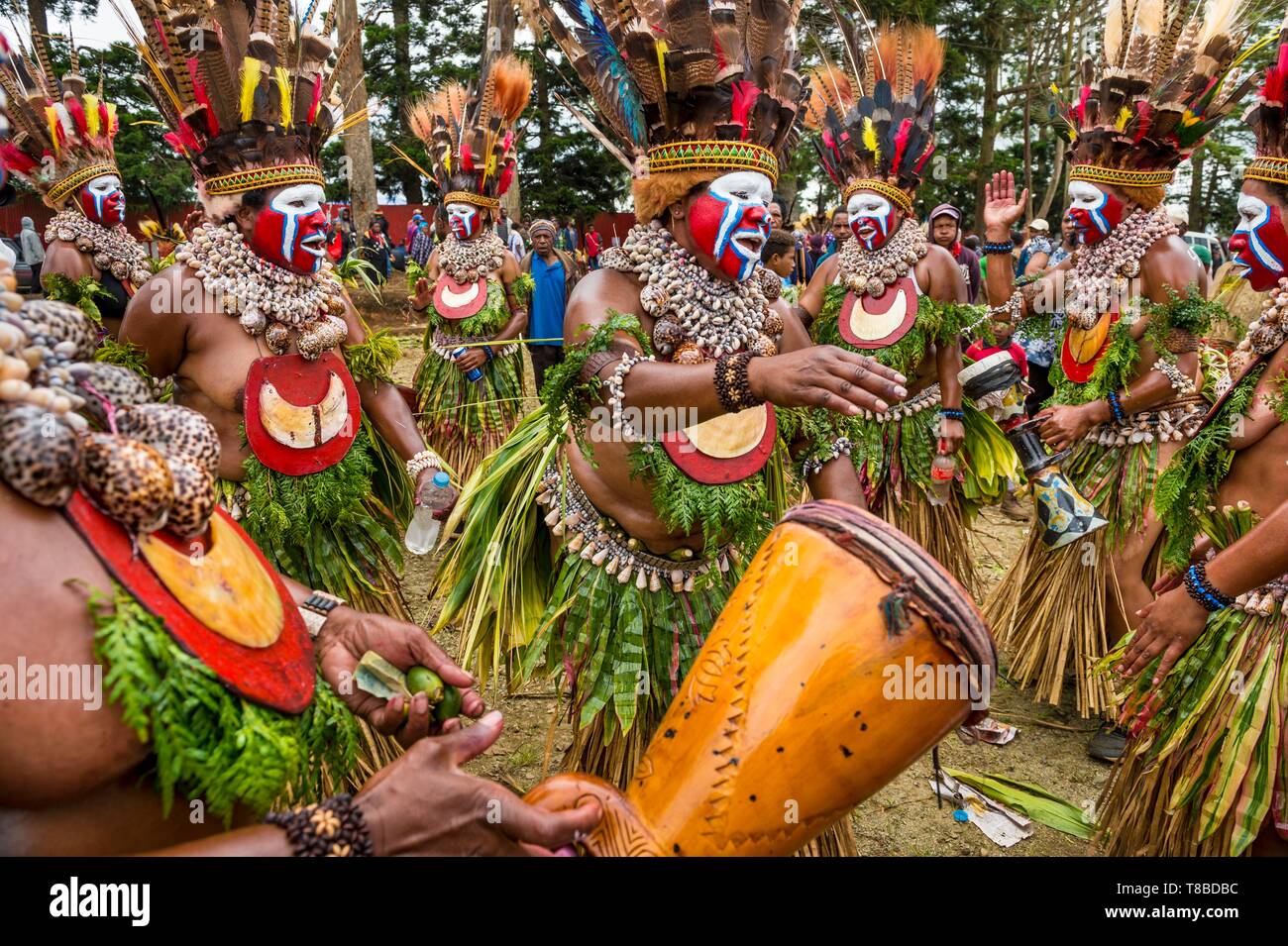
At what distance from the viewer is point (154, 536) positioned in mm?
1215

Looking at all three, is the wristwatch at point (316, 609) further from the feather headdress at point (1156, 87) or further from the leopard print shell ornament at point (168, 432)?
the feather headdress at point (1156, 87)

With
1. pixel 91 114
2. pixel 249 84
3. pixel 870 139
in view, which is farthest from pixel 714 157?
pixel 91 114

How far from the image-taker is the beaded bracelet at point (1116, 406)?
421 cm

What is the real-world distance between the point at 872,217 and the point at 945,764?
3068 millimetres

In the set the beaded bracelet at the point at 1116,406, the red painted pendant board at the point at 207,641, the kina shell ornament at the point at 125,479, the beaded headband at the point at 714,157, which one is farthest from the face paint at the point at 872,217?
the kina shell ornament at the point at 125,479

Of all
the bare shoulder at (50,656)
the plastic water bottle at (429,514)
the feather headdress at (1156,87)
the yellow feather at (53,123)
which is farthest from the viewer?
the yellow feather at (53,123)

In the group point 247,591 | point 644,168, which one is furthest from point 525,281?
point 247,591

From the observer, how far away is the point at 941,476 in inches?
191

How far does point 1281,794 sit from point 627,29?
2.86 m

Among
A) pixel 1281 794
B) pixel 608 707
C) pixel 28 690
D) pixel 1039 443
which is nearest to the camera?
pixel 28 690

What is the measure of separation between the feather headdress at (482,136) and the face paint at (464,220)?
0.07m

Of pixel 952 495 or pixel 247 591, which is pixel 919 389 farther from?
pixel 247 591

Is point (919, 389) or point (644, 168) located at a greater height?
point (644, 168)

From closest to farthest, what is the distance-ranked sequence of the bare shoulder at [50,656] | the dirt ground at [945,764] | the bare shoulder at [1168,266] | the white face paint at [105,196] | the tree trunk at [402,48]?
the bare shoulder at [50,656] < the dirt ground at [945,764] < the bare shoulder at [1168,266] < the white face paint at [105,196] < the tree trunk at [402,48]
